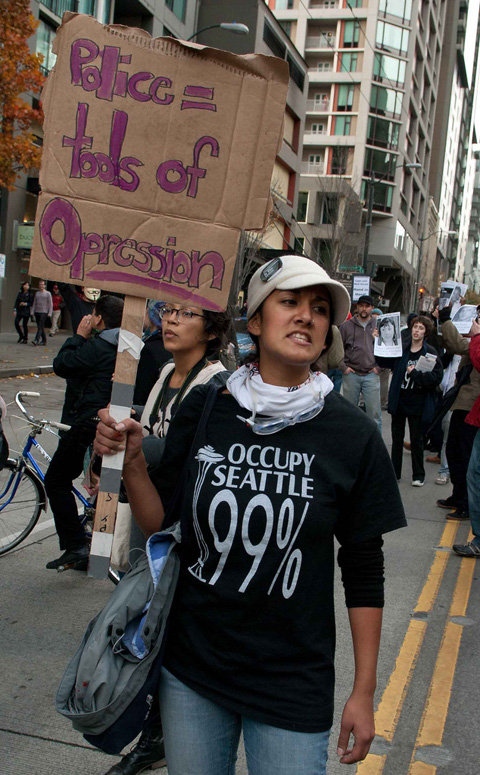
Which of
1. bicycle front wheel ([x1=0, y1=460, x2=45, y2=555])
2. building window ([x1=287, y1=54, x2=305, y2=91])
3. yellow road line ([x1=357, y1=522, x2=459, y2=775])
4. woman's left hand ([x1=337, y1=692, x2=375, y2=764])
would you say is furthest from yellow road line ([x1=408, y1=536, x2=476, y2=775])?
building window ([x1=287, y1=54, x2=305, y2=91])

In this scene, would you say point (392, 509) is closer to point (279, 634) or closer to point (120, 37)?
point (279, 634)

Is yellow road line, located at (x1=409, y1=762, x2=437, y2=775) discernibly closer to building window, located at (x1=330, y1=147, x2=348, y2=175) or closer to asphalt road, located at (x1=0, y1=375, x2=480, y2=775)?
asphalt road, located at (x1=0, y1=375, x2=480, y2=775)

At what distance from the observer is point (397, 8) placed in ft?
188

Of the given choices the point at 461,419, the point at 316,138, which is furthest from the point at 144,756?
the point at 316,138

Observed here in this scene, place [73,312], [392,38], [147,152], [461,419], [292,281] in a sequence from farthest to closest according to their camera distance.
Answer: [392,38] < [461,419] < [73,312] < [147,152] < [292,281]

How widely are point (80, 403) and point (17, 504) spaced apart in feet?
3.18

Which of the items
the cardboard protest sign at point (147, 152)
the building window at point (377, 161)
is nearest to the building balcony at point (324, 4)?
the building window at point (377, 161)

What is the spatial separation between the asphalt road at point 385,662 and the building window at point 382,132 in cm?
5546

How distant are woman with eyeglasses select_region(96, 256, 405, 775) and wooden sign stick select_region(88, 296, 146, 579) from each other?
9 cm

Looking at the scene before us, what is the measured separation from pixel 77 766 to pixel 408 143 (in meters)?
64.7

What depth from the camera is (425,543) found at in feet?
22.6

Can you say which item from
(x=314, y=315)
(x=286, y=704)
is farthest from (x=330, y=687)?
(x=314, y=315)

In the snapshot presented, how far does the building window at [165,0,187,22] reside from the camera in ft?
102

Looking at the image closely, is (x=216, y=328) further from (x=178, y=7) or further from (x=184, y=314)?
(x=178, y=7)
